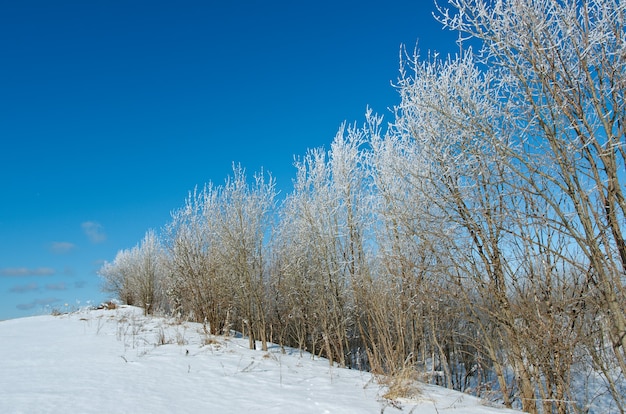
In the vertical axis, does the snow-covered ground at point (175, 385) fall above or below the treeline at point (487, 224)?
below

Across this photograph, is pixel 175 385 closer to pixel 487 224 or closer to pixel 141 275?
pixel 487 224

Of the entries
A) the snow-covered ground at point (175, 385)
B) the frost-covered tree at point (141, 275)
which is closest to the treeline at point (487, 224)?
the snow-covered ground at point (175, 385)

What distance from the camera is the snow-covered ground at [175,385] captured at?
3.66 m

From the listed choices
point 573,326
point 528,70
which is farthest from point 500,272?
point 528,70

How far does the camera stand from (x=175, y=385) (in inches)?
174

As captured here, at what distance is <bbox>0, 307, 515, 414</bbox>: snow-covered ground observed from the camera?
12.0 ft

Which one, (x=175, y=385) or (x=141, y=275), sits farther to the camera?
(x=141, y=275)

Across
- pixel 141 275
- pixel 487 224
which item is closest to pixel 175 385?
pixel 487 224

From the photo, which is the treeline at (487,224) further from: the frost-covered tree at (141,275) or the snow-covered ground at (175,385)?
the frost-covered tree at (141,275)

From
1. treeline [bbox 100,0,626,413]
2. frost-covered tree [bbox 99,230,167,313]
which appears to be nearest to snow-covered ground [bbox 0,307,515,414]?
treeline [bbox 100,0,626,413]

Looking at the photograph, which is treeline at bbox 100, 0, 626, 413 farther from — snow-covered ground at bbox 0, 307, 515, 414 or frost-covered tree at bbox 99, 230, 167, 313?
frost-covered tree at bbox 99, 230, 167, 313

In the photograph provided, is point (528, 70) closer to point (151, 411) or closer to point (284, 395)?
point (284, 395)

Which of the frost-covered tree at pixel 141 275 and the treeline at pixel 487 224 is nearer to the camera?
the treeline at pixel 487 224

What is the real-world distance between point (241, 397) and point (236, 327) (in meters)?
12.1
